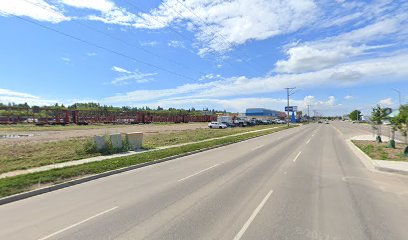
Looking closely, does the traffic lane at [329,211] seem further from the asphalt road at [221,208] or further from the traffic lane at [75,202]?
the traffic lane at [75,202]

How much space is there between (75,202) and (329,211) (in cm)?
647

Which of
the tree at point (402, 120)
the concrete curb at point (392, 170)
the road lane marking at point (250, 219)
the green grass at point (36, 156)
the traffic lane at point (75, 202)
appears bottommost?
the traffic lane at point (75, 202)

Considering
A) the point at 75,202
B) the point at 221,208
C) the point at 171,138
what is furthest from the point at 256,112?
the point at 221,208

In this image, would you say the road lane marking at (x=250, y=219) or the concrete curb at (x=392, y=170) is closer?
the road lane marking at (x=250, y=219)

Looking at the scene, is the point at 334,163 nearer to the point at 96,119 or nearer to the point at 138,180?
the point at 138,180

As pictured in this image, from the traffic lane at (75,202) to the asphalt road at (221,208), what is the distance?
23mm

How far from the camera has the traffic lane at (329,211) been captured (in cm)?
567

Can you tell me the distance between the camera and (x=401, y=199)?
8.18 meters

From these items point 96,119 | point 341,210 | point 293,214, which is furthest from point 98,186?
point 96,119

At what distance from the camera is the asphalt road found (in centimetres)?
577

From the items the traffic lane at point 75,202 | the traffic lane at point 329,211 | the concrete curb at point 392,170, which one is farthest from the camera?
the concrete curb at point 392,170

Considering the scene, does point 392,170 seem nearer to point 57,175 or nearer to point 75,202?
point 75,202

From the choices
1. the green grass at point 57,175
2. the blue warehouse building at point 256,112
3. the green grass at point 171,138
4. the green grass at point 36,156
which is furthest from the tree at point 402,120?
the blue warehouse building at point 256,112

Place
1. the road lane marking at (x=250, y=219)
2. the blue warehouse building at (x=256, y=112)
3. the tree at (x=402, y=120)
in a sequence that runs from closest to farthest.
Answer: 1. the road lane marking at (x=250, y=219)
2. the tree at (x=402, y=120)
3. the blue warehouse building at (x=256, y=112)
